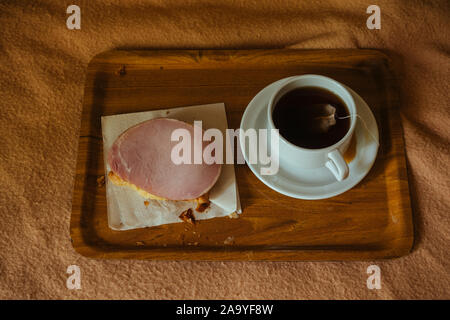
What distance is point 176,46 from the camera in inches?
29.7

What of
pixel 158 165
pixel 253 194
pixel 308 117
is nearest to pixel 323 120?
pixel 308 117

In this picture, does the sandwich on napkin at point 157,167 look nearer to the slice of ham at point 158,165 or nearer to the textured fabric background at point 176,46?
the slice of ham at point 158,165

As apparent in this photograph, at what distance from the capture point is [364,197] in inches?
24.5

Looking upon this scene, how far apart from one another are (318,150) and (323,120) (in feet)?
0.19

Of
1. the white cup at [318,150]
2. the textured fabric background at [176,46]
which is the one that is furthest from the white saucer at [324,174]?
the textured fabric background at [176,46]

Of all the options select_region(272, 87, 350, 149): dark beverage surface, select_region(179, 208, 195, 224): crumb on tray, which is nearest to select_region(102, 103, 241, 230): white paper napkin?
select_region(179, 208, 195, 224): crumb on tray

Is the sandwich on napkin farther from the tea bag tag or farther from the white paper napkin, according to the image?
the tea bag tag

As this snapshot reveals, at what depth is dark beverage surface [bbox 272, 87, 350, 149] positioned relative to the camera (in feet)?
1.80

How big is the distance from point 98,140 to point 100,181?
72 mm

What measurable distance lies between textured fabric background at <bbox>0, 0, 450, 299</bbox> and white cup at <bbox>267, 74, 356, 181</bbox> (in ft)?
0.64

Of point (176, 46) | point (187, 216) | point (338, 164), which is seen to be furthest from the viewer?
point (176, 46)

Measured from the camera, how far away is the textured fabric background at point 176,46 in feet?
2.11

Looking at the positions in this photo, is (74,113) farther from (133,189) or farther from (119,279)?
(119,279)

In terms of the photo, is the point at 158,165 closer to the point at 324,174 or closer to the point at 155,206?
the point at 155,206
